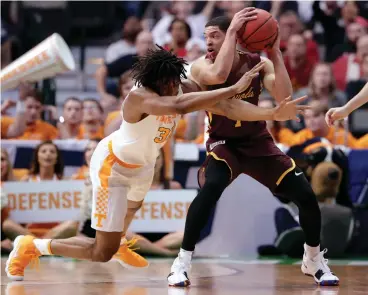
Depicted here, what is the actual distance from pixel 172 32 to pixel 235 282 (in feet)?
18.3

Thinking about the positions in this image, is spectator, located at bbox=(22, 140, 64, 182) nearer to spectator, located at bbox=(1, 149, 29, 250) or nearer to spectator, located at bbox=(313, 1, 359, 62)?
spectator, located at bbox=(1, 149, 29, 250)

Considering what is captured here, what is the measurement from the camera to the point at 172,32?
11484 millimetres

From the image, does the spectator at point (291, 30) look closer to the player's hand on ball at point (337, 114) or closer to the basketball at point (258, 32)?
the player's hand on ball at point (337, 114)

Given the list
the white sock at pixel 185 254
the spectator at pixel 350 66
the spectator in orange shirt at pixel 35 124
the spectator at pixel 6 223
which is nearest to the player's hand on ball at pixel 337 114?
the white sock at pixel 185 254

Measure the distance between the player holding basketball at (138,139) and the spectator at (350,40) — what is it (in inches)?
232

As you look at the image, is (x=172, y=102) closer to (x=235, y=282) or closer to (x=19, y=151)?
(x=235, y=282)

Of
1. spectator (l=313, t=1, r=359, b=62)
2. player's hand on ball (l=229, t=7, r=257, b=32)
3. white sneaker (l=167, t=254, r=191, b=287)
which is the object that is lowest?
white sneaker (l=167, t=254, r=191, b=287)

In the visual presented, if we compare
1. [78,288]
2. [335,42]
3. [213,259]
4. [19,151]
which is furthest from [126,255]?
[335,42]

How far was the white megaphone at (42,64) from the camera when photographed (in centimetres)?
914

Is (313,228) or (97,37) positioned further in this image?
(97,37)

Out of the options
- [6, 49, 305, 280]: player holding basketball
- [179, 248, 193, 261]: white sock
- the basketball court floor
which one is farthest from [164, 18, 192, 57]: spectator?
[179, 248, 193, 261]: white sock

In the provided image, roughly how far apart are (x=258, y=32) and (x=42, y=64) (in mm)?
3818

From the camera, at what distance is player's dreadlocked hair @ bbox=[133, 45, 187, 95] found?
591cm

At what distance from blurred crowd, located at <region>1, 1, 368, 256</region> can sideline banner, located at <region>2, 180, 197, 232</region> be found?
0.39 ft
